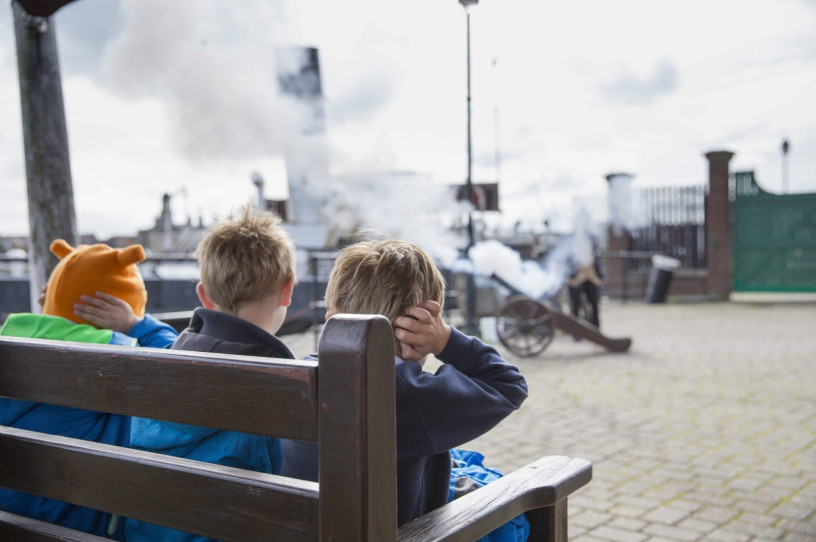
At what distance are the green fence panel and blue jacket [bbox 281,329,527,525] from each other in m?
18.3

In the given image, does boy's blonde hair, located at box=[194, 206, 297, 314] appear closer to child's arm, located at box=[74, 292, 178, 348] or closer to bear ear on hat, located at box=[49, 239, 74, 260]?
child's arm, located at box=[74, 292, 178, 348]

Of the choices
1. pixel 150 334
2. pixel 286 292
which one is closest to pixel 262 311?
pixel 286 292

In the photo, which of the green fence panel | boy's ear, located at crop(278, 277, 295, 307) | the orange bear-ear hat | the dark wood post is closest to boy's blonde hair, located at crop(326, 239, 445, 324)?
boy's ear, located at crop(278, 277, 295, 307)

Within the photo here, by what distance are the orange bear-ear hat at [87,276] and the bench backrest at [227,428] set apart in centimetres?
59

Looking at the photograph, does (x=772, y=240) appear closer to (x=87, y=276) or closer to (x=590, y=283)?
(x=590, y=283)

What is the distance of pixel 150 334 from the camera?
7.72 ft

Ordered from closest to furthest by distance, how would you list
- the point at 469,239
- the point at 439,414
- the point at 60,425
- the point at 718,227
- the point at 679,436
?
the point at 439,414 → the point at 60,425 → the point at 679,436 → the point at 469,239 → the point at 718,227

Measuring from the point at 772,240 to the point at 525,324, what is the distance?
11.5 m

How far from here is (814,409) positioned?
554cm

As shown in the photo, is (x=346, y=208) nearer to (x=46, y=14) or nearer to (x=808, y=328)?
(x=808, y=328)

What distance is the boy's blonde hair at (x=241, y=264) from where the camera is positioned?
6.23 ft

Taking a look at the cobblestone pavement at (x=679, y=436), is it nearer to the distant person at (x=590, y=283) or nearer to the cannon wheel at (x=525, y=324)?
the cannon wheel at (x=525, y=324)

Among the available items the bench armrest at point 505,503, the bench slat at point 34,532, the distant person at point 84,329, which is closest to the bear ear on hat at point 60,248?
the distant person at point 84,329

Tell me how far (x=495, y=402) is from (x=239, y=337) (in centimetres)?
57
